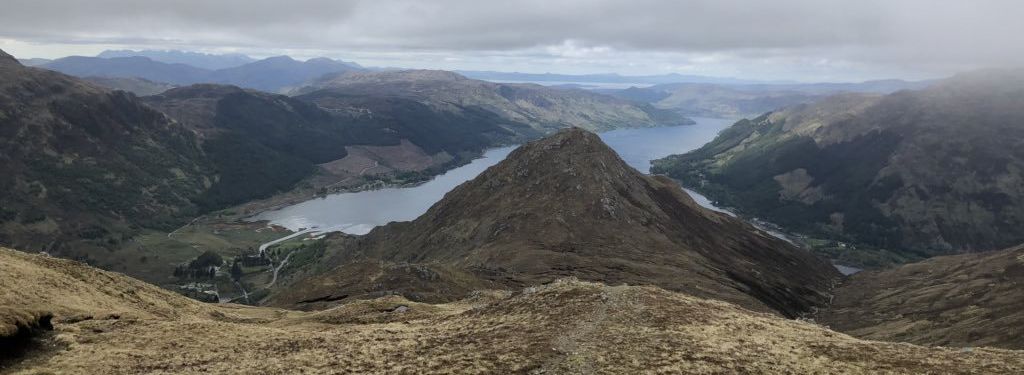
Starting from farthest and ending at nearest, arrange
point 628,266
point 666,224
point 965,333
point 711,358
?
point 666,224, point 628,266, point 965,333, point 711,358

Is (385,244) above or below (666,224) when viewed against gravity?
below

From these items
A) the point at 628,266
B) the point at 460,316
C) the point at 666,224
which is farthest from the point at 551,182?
the point at 460,316

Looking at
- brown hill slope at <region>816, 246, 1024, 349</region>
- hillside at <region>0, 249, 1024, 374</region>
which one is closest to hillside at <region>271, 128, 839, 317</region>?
brown hill slope at <region>816, 246, 1024, 349</region>

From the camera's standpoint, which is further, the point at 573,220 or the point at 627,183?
the point at 627,183

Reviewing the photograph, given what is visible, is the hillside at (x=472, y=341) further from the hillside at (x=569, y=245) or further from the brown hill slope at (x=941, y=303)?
the brown hill slope at (x=941, y=303)

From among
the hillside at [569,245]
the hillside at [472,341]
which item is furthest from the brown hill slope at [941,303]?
the hillside at [472,341]

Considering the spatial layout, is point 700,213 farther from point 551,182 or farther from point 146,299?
point 146,299

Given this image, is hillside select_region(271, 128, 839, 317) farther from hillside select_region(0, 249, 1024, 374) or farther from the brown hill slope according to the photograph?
hillside select_region(0, 249, 1024, 374)
